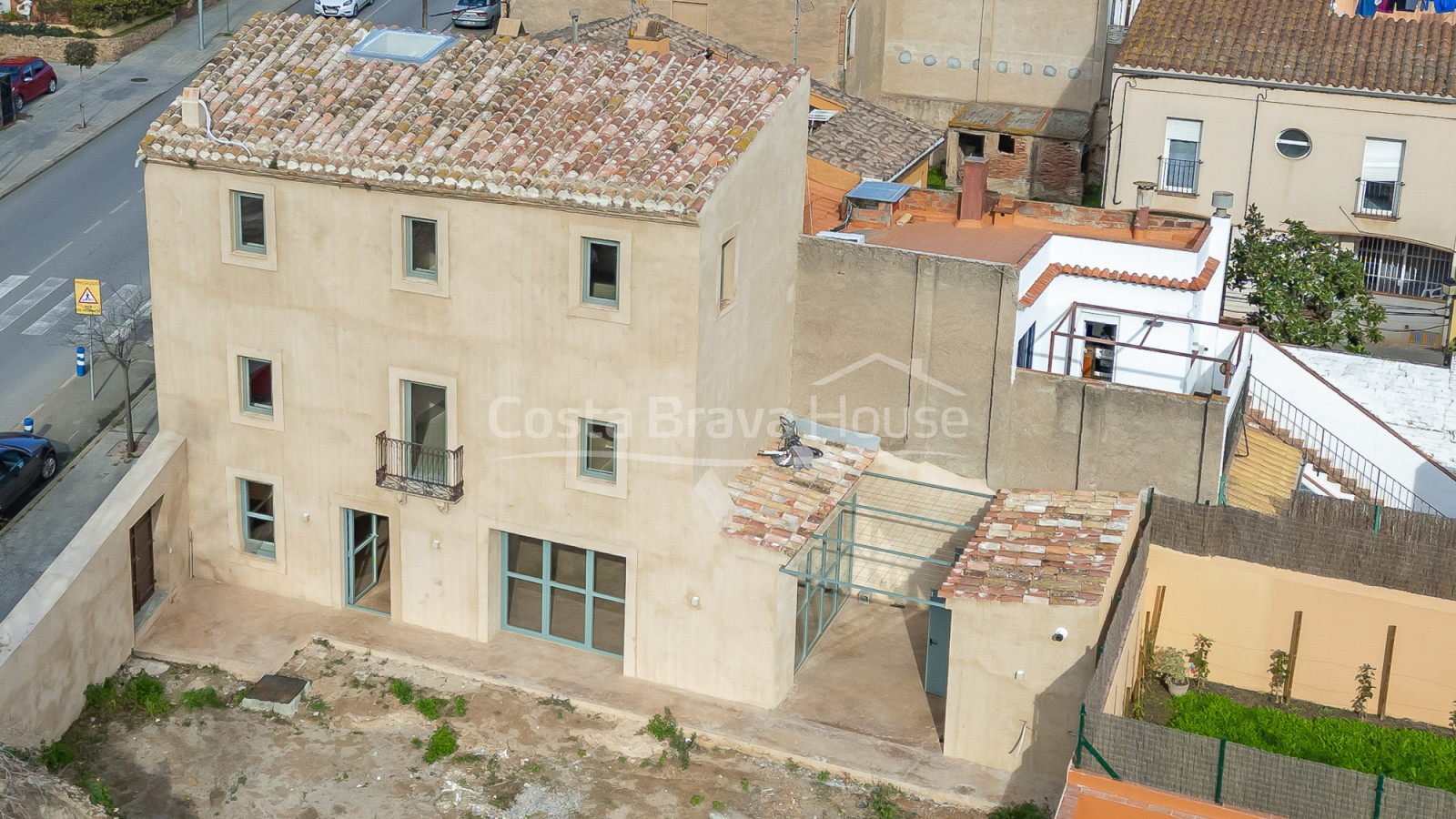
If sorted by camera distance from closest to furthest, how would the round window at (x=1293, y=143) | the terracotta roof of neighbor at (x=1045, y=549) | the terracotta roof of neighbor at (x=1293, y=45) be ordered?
the terracotta roof of neighbor at (x=1045, y=549), the terracotta roof of neighbor at (x=1293, y=45), the round window at (x=1293, y=143)

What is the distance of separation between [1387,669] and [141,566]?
20.0m

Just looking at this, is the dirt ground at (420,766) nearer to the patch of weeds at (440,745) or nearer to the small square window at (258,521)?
the patch of weeds at (440,745)

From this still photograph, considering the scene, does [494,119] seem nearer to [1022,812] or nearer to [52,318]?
[1022,812]

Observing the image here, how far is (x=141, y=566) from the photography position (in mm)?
27703

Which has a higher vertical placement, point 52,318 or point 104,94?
point 104,94

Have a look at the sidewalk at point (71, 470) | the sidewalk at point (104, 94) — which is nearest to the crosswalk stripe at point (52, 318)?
Result: the sidewalk at point (71, 470)

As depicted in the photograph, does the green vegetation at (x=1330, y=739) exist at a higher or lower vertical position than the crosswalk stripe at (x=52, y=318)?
lower

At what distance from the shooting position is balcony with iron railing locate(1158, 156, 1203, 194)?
141 feet

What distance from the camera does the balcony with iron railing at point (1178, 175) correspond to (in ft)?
141

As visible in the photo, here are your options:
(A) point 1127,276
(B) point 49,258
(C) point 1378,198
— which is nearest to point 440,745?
(A) point 1127,276

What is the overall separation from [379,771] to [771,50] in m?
29.0

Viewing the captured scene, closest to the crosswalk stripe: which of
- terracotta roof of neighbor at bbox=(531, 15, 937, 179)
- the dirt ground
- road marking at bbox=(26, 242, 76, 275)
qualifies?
road marking at bbox=(26, 242, 76, 275)

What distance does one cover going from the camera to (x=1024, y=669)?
78.3ft

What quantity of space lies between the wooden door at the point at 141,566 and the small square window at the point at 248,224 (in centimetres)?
→ 468
